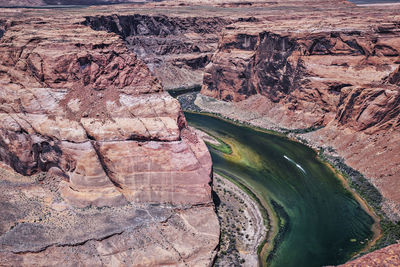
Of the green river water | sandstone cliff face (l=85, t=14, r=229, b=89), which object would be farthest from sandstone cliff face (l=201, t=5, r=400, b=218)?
sandstone cliff face (l=85, t=14, r=229, b=89)

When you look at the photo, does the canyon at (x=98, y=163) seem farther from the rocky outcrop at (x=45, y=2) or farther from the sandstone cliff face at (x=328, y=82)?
the rocky outcrop at (x=45, y=2)

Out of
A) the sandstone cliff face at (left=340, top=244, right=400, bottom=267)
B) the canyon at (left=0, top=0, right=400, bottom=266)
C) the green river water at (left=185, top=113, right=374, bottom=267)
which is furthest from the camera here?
the green river water at (left=185, top=113, right=374, bottom=267)

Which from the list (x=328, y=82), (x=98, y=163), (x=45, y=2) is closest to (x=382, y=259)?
(x=98, y=163)

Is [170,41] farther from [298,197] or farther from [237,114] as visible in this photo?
[298,197]

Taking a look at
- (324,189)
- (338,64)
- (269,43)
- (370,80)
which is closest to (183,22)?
(269,43)

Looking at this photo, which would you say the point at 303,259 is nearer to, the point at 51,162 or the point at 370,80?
the point at 51,162

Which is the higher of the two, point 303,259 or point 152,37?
point 152,37

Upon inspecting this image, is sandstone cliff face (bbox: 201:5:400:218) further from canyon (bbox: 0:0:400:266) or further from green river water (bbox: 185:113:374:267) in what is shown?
green river water (bbox: 185:113:374:267)
